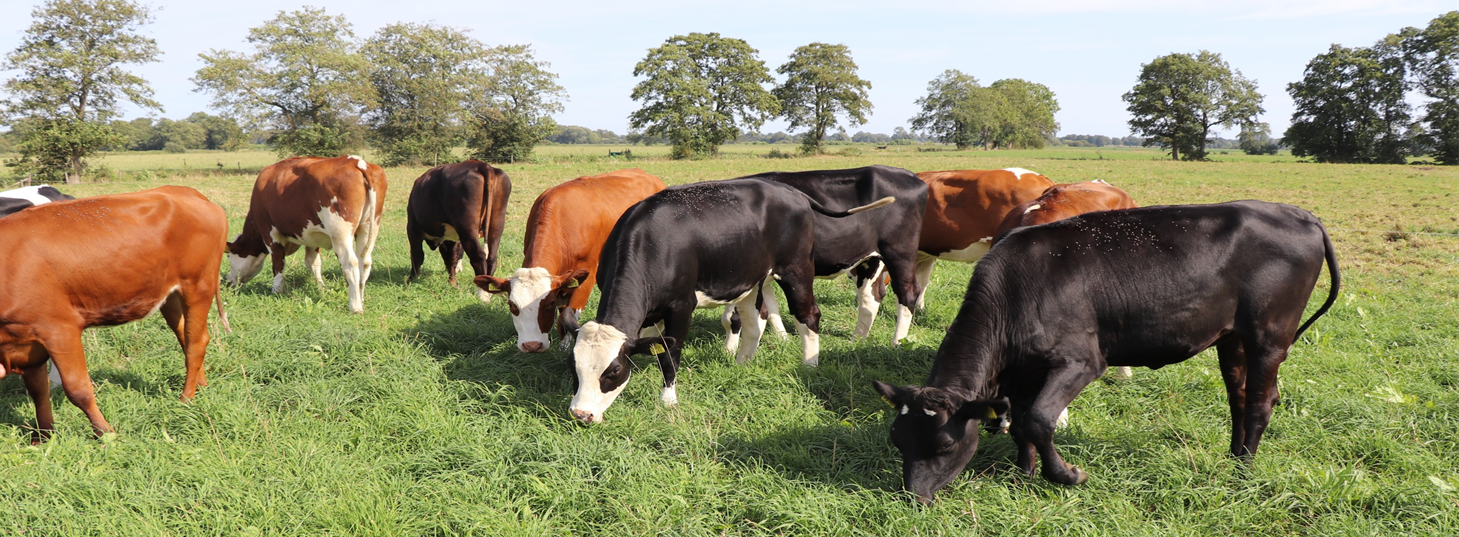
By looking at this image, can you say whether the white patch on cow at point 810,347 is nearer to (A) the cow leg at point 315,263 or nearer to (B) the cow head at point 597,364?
(B) the cow head at point 597,364

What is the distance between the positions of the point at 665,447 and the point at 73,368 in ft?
12.2

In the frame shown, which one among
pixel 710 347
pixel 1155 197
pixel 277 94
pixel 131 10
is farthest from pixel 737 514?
pixel 277 94

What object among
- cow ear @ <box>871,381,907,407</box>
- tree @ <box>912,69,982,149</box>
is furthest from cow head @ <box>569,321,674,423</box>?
tree @ <box>912,69,982,149</box>

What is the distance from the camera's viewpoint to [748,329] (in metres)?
6.53

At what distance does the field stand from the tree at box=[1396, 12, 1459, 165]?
57889mm

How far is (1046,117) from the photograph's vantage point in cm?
9894

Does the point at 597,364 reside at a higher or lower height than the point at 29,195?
lower

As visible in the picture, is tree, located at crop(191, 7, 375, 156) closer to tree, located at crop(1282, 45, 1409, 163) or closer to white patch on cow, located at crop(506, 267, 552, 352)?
white patch on cow, located at crop(506, 267, 552, 352)

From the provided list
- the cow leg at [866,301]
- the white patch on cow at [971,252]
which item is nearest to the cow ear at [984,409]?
the cow leg at [866,301]

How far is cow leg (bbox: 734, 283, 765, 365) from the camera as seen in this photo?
6.41 m

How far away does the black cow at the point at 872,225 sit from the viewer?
679 cm

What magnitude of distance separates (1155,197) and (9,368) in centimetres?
2611

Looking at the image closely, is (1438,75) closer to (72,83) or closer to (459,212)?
Result: (459,212)

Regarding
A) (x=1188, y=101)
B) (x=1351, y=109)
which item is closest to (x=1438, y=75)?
(x=1351, y=109)
